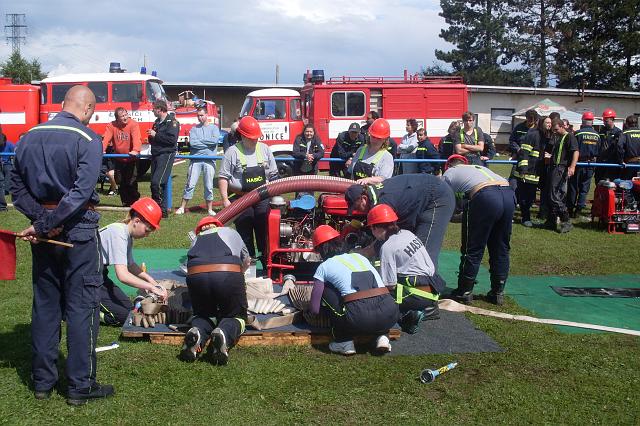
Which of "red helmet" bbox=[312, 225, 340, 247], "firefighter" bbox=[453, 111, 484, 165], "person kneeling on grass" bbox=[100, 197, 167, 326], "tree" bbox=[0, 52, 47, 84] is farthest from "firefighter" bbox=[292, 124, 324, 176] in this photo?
"tree" bbox=[0, 52, 47, 84]

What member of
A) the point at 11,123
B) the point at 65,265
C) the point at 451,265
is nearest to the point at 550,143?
the point at 451,265

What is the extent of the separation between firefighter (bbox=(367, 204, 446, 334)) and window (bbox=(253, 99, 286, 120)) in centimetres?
1279

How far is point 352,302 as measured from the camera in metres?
5.61

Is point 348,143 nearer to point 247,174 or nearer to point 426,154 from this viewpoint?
point 426,154

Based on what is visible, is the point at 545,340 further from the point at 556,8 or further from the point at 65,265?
the point at 556,8

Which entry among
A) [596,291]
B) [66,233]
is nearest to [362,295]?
[66,233]

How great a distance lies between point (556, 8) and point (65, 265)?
4821 centimetres

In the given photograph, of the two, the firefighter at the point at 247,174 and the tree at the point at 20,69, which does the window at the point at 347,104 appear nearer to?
the firefighter at the point at 247,174

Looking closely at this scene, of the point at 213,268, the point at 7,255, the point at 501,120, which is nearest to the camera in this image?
the point at 7,255

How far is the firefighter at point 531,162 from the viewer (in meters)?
12.3

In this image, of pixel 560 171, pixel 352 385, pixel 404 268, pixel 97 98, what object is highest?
pixel 97 98

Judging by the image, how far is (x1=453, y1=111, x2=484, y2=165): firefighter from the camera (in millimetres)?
12344

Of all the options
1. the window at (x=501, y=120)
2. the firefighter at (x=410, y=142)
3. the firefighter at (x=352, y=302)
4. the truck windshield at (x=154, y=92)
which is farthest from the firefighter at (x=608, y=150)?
the window at (x=501, y=120)

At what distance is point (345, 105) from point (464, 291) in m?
12.3
